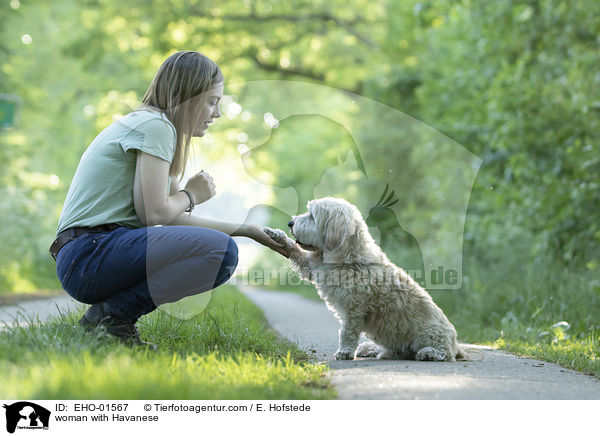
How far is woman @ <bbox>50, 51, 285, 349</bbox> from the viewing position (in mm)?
3465

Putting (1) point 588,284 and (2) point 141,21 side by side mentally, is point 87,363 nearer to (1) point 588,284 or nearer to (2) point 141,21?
(1) point 588,284

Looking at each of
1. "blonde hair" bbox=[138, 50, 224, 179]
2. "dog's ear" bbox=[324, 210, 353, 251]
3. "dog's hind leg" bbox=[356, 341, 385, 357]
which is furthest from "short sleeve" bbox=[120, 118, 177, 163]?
"dog's hind leg" bbox=[356, 341, 385, 357]

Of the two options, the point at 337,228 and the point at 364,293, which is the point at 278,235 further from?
the point at 364,293

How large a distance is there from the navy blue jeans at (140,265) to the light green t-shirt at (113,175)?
121mm

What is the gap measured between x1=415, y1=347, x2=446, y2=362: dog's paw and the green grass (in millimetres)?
898

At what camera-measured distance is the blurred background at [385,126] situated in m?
6.54

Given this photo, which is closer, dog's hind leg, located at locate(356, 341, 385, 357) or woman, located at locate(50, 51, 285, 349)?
woman, located at locate(50, 51, 285, 349)

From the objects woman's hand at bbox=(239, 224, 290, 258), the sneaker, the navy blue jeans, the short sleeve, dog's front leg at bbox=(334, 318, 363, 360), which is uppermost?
the short sleeve

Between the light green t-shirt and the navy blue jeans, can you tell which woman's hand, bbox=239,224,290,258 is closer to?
the navy blue jeans
